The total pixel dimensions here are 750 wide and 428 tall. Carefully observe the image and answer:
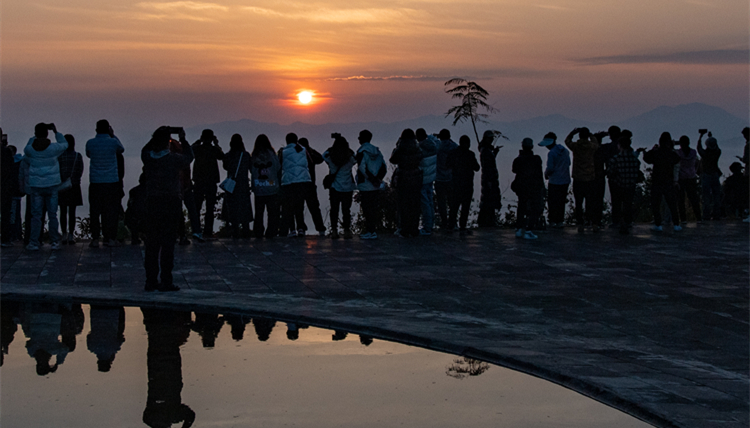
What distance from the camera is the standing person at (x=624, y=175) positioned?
54.6 ft

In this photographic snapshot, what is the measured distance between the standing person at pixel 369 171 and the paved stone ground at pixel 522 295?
0.39 meters

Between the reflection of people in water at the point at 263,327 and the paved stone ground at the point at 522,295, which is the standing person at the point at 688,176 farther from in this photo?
the reflection of people in water at the point at 263,327

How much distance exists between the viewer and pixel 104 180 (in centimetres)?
1480

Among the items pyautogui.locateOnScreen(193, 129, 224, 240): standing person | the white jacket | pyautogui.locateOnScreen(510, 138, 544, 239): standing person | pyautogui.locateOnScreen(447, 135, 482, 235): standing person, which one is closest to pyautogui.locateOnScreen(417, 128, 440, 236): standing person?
pyautogui.locateOnScreen(447, 135, 482, 235): standing person

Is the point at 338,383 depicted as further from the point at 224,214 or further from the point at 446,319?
the point at 224,214

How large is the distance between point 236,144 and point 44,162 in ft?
10.4

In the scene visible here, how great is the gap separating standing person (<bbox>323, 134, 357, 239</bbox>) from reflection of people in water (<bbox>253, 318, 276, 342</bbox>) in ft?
23.0

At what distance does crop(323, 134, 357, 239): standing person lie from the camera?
1620 cm

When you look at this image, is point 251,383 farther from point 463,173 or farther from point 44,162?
point 463,173

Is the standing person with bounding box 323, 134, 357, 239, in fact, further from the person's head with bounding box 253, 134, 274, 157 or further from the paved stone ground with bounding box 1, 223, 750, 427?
the person's head with bounding box 253, 134, 274, 157

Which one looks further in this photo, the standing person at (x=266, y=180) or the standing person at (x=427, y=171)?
the standing person at (x=427, y=171)

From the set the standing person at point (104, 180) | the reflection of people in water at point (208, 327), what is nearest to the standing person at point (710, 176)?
the standing person at point (104, 180)

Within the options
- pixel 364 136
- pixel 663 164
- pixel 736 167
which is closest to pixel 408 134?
pixel 364 136

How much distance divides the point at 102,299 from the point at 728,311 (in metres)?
6.64
